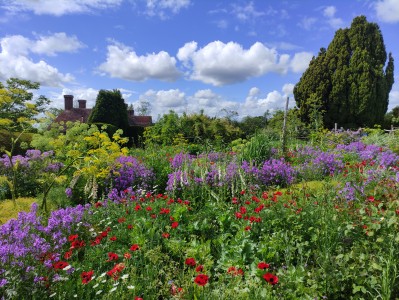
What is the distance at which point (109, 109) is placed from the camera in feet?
64.7

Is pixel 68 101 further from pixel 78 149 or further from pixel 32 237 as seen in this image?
pixel 32 237

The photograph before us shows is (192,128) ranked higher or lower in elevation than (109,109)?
lower

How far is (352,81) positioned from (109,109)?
15531 mm

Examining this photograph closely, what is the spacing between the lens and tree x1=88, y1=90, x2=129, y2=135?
64.1ft

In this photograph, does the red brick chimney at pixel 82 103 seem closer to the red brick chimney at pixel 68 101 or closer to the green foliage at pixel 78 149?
the red brick chimney at pixel 68 101

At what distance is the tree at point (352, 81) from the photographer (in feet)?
69.1

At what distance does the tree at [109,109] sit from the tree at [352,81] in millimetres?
11922

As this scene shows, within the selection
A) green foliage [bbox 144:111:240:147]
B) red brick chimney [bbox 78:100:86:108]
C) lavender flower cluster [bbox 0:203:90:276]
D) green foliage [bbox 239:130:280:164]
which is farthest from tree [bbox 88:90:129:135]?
red brick chimney [bbox 78:100:86:108]

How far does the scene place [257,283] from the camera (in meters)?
2.89

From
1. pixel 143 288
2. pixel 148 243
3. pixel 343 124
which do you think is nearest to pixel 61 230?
pixel 148 243

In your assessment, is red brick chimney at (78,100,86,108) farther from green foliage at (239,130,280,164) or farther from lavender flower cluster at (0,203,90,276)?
lavender flower cluster at (0,203,90,276)

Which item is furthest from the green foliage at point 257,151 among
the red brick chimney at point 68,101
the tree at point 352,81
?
the red brick chimney at point 68,101

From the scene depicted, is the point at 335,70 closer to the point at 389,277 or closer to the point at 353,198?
the point at 353,198

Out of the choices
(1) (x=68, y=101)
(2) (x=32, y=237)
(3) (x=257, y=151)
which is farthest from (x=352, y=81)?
(1) (x=68, y=101)
